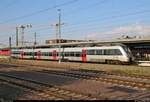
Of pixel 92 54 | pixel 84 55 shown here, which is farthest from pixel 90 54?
pixel 84 55

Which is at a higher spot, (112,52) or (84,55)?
(112,52)

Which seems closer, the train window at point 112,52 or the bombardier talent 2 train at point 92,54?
the bombardier talent 2 train at point 92,54

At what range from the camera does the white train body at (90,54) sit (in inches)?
1548

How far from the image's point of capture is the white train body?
129ft

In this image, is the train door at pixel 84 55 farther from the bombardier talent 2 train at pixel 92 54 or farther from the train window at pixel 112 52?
the train window at pixel 112 52

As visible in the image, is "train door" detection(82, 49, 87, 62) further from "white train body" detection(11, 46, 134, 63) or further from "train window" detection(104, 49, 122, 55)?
"train window" detection(104, 49, 122, 55)

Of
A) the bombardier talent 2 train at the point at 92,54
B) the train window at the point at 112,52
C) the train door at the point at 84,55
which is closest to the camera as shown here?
the bombardier talent 2 train at the point at 92,54

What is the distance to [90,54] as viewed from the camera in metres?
45.1

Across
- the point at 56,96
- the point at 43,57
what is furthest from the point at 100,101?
the point at 43,57

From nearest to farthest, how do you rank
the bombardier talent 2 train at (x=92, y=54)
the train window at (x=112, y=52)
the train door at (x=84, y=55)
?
the bombardier talent 2 train at (x=92, y=54)
the train window at (x=112, y=52)
the train door at (x=84, y=55)

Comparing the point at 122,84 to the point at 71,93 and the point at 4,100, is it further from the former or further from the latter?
the point at 4,100

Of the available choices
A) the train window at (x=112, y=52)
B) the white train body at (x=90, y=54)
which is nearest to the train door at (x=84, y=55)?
the white train body at (x=90, y=54)

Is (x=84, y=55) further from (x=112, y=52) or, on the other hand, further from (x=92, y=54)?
(x=112, y=52)

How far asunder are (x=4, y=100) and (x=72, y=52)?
3690 cm
